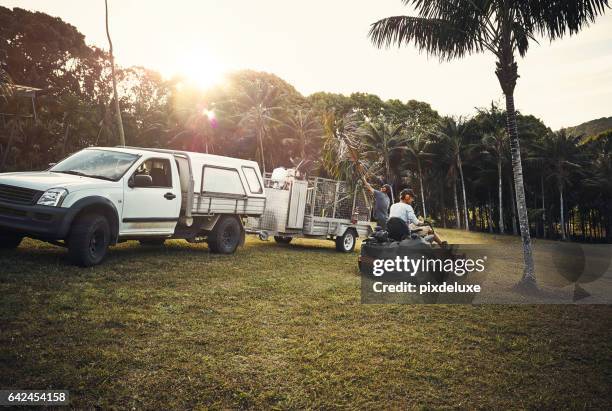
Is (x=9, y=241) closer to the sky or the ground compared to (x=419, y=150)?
closer to the ground

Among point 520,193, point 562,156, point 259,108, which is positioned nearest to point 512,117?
point 520,193

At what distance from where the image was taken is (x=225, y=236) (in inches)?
436

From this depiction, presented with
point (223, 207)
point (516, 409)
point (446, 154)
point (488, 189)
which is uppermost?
point (446, 154)

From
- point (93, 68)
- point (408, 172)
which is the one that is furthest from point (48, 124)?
point (408, 172)

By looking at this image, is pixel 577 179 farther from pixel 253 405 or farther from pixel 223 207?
pixel 253 405

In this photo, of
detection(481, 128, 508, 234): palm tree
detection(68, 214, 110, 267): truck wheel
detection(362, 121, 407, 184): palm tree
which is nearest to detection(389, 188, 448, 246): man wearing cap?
detection(68, 214, 110, 267): truck wheel

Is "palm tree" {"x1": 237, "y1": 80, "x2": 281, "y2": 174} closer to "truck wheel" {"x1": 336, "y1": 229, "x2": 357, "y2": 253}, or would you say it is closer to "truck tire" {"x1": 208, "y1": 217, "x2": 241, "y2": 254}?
"truck wheel" {"x1": 336, "y1": 229, "x2": 357, "y2": 253}

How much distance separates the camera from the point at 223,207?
1066 cm

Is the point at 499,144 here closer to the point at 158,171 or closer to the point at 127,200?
the point at 158,171

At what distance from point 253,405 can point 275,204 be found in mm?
9515

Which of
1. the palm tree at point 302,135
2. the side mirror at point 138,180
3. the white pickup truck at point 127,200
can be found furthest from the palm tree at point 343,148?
the palm tree at point 302,135

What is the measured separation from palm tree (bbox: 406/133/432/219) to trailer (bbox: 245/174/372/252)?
99.0 feet

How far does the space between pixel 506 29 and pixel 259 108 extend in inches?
1279

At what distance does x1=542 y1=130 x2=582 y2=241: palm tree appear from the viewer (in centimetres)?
4075
